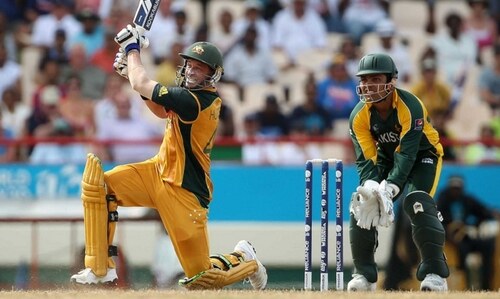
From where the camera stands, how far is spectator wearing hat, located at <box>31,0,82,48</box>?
15.2m

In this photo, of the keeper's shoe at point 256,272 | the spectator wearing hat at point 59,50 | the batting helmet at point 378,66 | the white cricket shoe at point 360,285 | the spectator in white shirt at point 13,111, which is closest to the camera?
the batting helmet at point 378,66

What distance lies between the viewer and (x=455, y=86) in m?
15.4

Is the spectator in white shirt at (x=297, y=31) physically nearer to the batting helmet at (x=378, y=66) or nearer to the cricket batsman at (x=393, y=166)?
the cricket batsman at (x=393, y=166)

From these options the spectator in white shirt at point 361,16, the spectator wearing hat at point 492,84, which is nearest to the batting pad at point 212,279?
the spectator wearing hat at point 492,84

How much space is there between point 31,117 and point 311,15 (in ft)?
13.3

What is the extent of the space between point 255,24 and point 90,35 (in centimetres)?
215

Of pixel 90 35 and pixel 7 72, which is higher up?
pixel 90 35

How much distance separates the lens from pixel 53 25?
50.2ft

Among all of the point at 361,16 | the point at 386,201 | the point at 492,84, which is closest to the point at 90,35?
the point at 361,16

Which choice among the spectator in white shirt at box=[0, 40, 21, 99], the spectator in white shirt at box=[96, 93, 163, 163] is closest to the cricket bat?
the spectator in white shirt at box=[96, 93, 163, 163]

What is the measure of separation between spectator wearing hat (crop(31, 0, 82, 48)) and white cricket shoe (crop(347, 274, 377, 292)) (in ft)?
23.6

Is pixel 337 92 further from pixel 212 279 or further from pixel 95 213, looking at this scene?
pixel 95 213

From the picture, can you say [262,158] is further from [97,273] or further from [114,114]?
[97,273]

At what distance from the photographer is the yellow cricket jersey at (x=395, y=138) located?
8758mm
